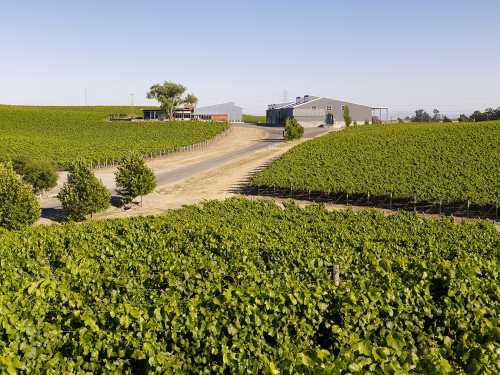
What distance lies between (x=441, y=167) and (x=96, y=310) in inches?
1643

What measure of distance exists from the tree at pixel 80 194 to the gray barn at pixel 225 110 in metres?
109

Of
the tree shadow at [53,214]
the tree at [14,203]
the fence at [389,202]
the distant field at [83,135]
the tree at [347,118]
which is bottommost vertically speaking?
the tree shadow at [53,214]

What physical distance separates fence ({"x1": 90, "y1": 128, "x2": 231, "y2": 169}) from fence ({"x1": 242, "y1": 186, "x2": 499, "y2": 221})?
Result: 2049 centimetres

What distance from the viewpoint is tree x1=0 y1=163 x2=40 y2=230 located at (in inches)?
1006

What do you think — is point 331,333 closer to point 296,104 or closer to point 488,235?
point 488,235

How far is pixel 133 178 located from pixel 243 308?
90.7 ft

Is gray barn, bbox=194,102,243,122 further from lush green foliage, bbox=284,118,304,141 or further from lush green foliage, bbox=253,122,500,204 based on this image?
lush green foliage, bbox=253,122,500,204

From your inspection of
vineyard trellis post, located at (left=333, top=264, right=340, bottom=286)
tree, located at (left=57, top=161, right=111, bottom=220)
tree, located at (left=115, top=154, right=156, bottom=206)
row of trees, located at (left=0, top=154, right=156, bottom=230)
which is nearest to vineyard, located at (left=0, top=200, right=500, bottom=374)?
vineyard trellis post, located at (left=333, top=264, right=340, bottom=286)

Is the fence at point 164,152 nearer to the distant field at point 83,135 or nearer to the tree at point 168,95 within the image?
the distant field at point 83,135

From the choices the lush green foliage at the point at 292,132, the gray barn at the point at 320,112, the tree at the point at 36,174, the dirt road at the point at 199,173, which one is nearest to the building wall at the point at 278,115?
the gray barn at the point at 320,112

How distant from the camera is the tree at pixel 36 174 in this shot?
38.8m

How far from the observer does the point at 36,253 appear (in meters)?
14.9

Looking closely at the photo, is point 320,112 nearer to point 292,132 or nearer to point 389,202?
point 292,132

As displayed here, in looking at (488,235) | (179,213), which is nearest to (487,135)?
(488,235)
